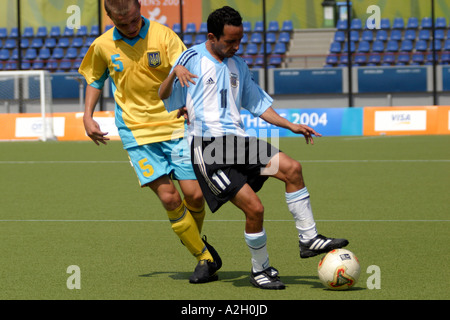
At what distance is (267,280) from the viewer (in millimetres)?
5461

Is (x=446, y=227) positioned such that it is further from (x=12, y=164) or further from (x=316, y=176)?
(x=12, y=164)

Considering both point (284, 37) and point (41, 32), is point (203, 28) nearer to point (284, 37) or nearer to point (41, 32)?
point (284, 37)

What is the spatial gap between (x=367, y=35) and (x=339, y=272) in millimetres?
28433

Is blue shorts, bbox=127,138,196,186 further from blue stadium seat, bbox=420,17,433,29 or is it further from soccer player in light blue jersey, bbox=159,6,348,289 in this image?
blue stadium seat, bbox=420,17,433,29

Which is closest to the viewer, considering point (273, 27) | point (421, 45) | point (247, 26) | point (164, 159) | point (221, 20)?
point (221, 20)

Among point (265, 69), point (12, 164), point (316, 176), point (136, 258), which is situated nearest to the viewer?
point (136, 258)

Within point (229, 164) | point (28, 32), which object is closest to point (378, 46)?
point (28, 32)

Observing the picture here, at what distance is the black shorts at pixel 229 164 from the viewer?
→ 5.34 meters

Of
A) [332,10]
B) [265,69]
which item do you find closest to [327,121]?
[265,69]

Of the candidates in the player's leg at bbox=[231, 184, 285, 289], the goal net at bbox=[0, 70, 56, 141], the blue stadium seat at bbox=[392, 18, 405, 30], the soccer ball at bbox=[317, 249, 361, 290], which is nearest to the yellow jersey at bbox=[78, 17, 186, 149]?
the player's leg at bbox=[231, 184, 285, 289]

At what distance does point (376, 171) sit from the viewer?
1395 centimetres

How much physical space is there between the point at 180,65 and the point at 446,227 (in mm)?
4040

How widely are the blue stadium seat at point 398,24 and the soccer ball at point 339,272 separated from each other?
28703 millimetres

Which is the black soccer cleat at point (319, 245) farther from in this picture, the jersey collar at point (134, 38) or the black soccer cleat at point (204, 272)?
the jersey collar at point (134, 38)
